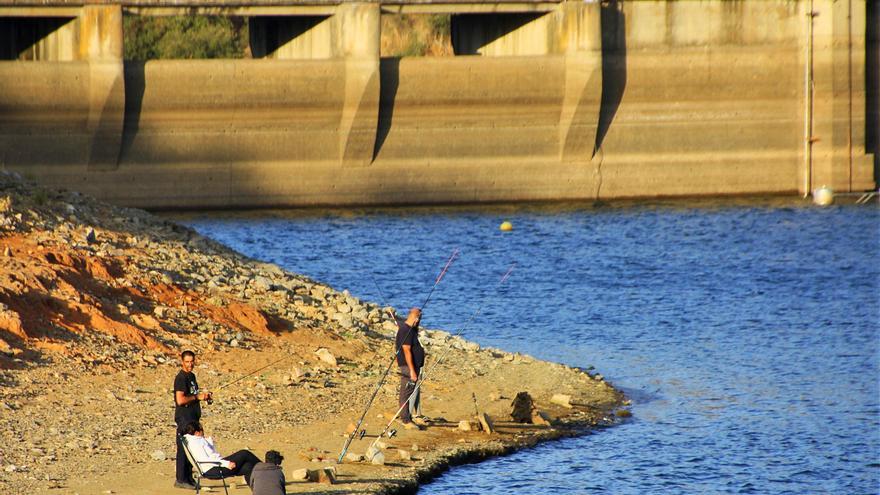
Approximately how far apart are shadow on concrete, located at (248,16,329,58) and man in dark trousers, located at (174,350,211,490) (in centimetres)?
4406

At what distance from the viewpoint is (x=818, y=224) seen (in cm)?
5609

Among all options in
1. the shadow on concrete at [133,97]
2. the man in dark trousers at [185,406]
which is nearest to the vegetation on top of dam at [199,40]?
the shadow on concrete at [133,97]

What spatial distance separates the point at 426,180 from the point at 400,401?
126 ft

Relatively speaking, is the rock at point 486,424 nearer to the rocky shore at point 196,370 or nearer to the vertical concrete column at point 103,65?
the rocky shore at point 196,370

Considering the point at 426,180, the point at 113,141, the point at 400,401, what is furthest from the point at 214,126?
the point at 400,401

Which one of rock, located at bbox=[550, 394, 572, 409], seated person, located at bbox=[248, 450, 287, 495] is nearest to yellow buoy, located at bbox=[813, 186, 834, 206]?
rock, located at bbox=[550, 394, 572, 409]

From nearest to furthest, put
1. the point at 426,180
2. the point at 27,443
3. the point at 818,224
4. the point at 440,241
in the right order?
the point at 27,443 < the point at 440,241 < the point at 818,224 < the point at 426,180

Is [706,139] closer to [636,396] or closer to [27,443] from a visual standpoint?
[636,396]

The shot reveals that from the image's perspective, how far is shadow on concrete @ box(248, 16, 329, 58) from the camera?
60.2 metres

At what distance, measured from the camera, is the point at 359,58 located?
57500 millimetres

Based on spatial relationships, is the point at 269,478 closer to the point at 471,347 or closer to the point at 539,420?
the point at 539,420

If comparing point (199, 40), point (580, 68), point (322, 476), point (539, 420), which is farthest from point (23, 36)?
point (322, 476)

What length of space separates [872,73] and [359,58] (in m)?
23.7

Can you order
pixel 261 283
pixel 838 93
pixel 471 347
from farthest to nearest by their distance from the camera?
1. pixel 838 93
2. pixel 261 283
3. pixel 471 347
